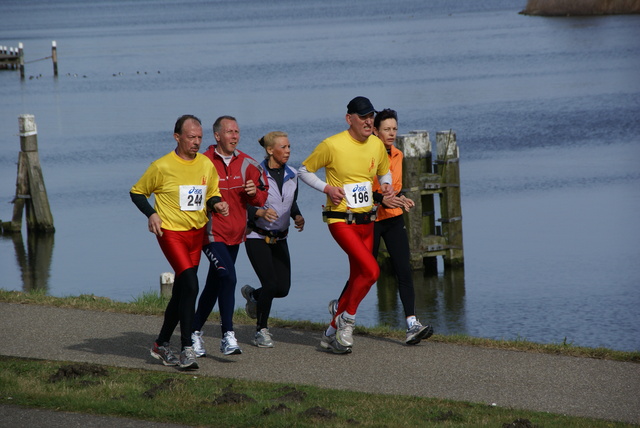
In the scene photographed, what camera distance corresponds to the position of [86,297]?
11797mm

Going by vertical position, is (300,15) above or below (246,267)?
above

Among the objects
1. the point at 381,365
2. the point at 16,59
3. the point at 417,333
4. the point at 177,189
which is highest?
the point at 16,59

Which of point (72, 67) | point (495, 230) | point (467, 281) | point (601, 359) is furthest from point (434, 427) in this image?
point (72, 67)

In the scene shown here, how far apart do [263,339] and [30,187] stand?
1351 centimetres

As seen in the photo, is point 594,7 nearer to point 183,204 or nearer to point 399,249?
point 399,249

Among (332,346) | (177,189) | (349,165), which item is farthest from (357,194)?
(177,189)

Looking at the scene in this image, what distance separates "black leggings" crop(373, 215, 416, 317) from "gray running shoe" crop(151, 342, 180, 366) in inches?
81.2

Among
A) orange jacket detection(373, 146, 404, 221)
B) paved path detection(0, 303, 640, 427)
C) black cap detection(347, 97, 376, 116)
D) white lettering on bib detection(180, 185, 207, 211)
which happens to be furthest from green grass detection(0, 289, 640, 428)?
black cap detection(347, 97, 376, 116)

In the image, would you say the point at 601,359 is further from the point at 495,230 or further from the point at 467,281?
the point at 495,230

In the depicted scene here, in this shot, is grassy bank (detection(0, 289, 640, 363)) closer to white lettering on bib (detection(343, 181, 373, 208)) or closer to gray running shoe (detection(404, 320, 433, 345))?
gray running shoe (detection(404, 320, 433, 345))

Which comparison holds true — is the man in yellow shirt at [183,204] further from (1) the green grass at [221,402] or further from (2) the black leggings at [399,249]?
(2) the black leggings at [399,249]

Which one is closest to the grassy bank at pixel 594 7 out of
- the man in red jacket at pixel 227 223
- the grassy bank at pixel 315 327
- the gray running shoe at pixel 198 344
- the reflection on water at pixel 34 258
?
the reflection on water at pixel 34 258

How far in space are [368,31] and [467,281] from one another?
81807 mm

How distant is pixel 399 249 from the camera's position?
30.8 ft
